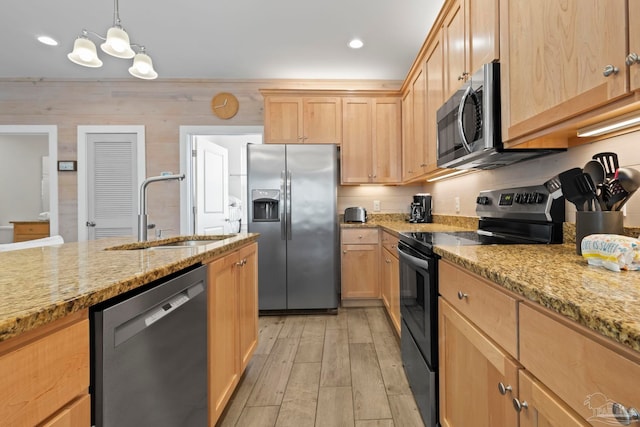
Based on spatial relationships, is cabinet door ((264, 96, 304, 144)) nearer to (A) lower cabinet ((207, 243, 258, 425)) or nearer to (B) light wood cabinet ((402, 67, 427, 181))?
(B) light wood cabinet ((402, 67, 427, 181))

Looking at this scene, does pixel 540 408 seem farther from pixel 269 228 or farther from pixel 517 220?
pixel 269 228

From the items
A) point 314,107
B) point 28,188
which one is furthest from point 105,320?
point 28,188

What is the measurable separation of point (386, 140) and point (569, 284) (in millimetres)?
2949

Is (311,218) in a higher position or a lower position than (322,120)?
lower

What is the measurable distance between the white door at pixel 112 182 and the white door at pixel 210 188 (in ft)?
2.62

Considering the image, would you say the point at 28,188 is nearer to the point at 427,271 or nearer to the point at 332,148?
the point at 332,148

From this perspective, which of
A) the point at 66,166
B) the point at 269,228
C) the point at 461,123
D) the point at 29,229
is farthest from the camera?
the point at 29,229

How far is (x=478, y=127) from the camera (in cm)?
153

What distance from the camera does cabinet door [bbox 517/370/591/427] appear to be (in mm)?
567

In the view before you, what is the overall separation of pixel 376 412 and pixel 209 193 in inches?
127

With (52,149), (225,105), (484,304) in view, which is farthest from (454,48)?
(52,149)

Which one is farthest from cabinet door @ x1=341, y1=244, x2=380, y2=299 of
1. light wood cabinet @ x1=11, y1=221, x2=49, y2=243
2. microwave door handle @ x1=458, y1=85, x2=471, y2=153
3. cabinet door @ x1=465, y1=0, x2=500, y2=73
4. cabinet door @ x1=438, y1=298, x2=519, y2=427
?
light wood cabinet @ x1=11, y1=221, x2=49, y2=243

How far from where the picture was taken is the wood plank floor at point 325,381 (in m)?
1.51

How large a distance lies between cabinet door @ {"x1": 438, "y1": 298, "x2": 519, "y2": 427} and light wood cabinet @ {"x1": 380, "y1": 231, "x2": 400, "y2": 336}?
3.22 ft
